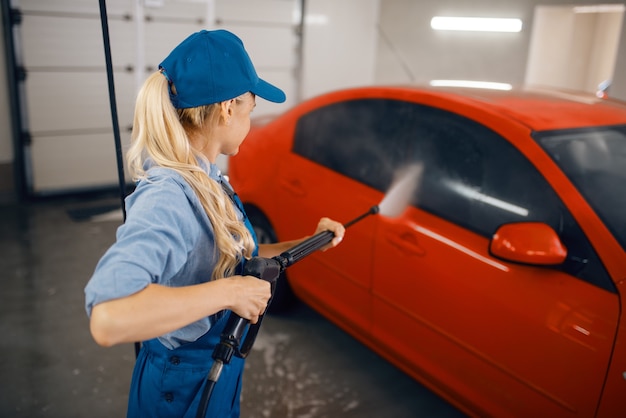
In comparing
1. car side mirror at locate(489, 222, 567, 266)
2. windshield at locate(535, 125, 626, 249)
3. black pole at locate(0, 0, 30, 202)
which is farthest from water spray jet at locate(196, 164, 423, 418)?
black pole at locate(0, 0, 30, 202)

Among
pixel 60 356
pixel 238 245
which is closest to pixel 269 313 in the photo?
pixel 60 356

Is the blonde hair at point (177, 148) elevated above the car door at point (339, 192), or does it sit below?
above

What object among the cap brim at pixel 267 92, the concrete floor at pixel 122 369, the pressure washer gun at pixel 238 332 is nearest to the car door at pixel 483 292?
the concrete floor at pixel 122 369

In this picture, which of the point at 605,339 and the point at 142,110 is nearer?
the point at 142,110

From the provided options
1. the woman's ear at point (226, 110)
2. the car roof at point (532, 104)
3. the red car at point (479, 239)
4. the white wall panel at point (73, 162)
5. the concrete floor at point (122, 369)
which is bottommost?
the concrete floor at point (122, 369)

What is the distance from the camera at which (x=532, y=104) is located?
273 centimetres

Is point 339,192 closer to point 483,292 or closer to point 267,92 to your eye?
point 483,292

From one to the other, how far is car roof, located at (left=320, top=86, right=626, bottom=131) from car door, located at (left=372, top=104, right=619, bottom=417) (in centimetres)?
11

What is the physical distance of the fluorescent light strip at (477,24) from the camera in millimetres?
6078

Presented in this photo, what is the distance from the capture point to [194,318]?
1.19m

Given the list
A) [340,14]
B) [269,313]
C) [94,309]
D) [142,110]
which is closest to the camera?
[94,309]

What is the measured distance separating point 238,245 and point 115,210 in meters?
4.82

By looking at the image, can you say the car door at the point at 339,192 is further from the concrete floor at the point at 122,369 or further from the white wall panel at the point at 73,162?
the white wall panel at the point at 73,162

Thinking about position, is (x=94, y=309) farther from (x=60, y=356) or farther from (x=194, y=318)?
(x=60, y=356)
